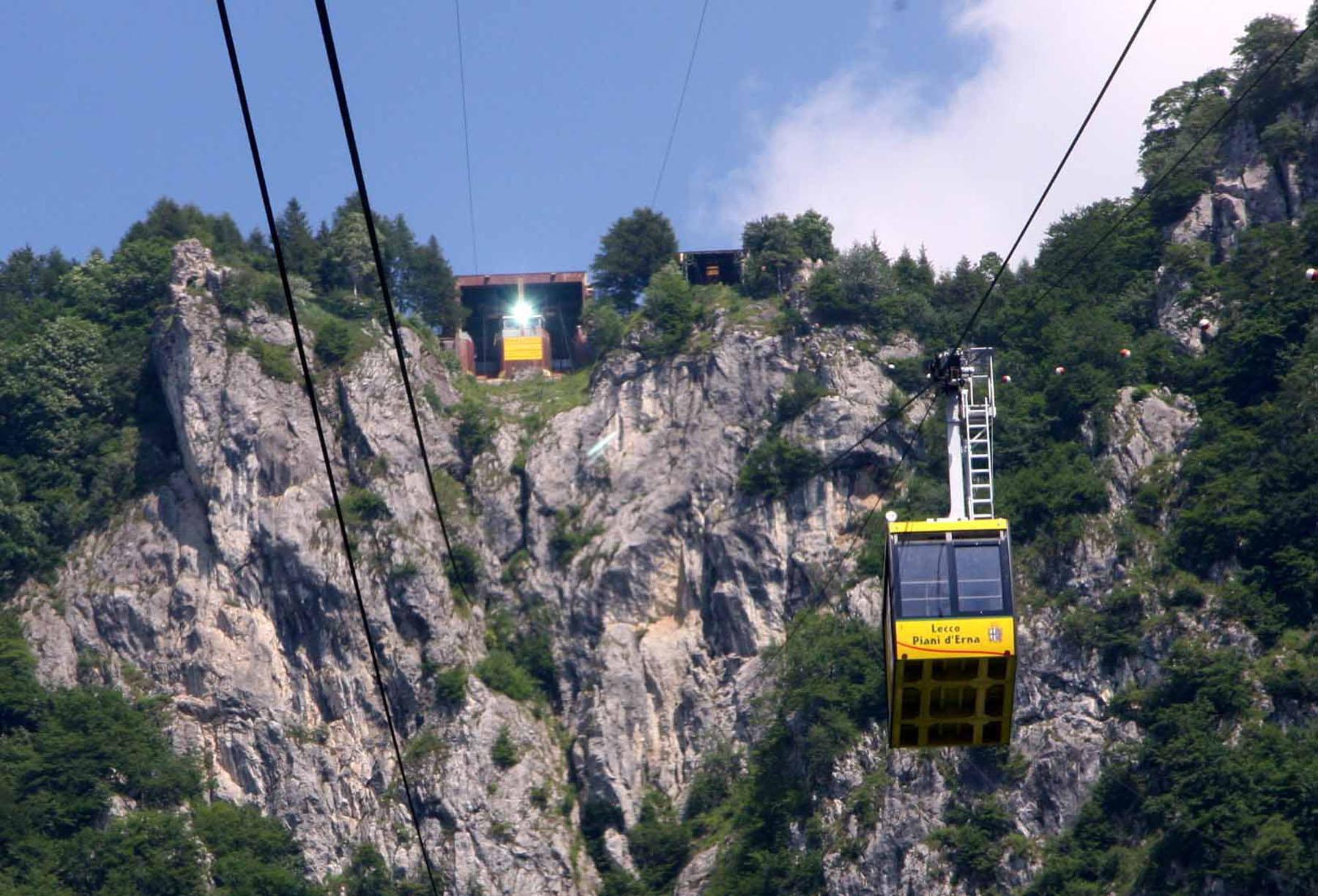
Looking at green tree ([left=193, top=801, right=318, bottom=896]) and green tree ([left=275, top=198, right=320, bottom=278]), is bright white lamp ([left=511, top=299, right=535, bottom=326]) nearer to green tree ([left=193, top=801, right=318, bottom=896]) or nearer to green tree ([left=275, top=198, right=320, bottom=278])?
green tree ([left=275, top=198, right=320, bottom=278])

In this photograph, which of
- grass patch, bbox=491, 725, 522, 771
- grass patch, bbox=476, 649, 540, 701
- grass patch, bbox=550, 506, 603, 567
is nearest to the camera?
grass patch, bbox=491, 725, 522, 771

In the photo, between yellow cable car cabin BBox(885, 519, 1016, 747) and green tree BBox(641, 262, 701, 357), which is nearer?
yellow cable car cabin BBox(885, 519, 1016, 747)

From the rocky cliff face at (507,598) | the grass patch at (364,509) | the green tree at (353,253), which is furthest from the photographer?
the green tree at (353,253)

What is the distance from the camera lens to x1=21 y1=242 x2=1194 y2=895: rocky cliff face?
83.2m

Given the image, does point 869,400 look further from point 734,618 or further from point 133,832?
point 133,832

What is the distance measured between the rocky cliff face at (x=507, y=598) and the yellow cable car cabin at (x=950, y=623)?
3853 centimetres

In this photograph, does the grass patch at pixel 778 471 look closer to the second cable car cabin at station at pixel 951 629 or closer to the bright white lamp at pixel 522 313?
the bright white lamp at pixel 522 313

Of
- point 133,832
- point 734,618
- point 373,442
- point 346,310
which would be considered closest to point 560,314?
point 346,310

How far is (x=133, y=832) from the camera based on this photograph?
273 feet

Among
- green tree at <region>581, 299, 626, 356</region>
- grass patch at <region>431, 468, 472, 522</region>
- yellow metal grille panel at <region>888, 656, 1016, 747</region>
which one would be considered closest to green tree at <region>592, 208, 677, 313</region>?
green tree at <region>581, 299, 626, 356</region>

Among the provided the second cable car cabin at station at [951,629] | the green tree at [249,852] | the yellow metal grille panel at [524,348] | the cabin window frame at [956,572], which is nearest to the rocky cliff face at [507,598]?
the green tree at [249,852]

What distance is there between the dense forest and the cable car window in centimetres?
3334

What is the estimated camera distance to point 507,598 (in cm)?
9356

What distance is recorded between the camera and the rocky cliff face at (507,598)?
273 ft
